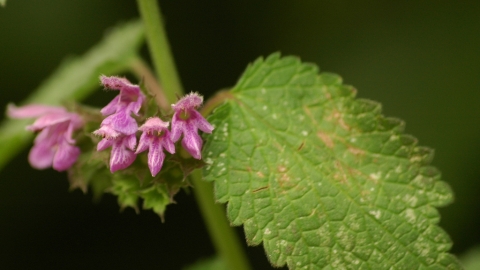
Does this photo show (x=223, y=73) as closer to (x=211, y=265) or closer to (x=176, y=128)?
(x=211, y=265)

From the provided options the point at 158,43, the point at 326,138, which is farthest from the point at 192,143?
the point at 158,43

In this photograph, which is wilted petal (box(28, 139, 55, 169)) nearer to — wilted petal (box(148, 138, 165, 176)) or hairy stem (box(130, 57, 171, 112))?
hairy stem (box(130, 57, 171, 112))

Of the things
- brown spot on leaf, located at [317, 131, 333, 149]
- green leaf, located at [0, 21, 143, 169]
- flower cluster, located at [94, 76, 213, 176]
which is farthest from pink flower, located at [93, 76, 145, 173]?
green leaf, located at [0, 21, 143, 169]

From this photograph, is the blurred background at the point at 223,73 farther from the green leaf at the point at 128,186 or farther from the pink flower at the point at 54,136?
the green leaf at the point at 128,186

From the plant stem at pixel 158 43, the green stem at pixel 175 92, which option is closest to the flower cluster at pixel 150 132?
the green stem at pixel 175 92

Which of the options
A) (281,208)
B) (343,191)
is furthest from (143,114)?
(343,191)
